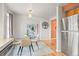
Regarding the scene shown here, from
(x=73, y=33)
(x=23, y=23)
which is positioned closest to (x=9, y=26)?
(x=23, y=23)

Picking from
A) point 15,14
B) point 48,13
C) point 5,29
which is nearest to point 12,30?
point 5,29

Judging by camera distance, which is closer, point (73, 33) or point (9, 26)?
point (9, 26)

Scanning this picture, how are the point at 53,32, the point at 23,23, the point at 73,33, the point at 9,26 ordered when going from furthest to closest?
the point at 73,33 → the point at 53,32 → the point at 23,23 → the point at 9,26

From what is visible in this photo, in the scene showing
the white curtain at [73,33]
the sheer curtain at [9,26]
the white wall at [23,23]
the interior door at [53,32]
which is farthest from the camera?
the white curtain at [73,33]

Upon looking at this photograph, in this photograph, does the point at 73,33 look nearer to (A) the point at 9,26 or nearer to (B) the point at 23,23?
(B) the point at 23,23

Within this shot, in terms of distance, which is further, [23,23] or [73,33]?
[73,33]

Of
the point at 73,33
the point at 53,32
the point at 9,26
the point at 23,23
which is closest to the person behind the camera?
the point at 9,26

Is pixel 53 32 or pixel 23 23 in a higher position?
pixel 23 23

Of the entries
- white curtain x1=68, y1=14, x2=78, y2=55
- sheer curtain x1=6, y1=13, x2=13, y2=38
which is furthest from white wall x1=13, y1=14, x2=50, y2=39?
white curtain x1=68, y1=14, x2=78, y2=55

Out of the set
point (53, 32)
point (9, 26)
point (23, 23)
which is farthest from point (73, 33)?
point (9, 26)

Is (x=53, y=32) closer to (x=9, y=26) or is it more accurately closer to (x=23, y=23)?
(x=23, y=23)

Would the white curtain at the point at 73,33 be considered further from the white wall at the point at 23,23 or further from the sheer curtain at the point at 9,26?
the sheer curtain at the point at 9,26

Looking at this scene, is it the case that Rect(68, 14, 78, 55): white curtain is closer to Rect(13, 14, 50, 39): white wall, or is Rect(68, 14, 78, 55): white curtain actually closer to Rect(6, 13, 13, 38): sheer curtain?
Rect(13, 14, 50, 39): white wall

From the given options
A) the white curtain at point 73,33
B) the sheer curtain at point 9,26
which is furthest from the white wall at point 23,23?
the white curtain at point 73,33
